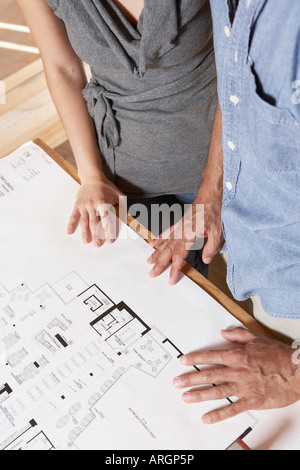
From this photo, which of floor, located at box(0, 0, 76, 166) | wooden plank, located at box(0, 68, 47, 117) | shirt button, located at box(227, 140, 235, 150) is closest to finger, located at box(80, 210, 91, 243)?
shirt button, located at box(227, 140, 235, 150)

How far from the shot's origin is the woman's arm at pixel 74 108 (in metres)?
0.86

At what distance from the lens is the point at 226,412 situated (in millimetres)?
614

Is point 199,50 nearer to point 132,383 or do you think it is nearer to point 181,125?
point 181,125

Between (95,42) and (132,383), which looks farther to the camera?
(95,42)

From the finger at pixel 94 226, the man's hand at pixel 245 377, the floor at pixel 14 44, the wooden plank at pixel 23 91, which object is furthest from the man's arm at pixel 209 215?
the wooden plank at pixel 23 91

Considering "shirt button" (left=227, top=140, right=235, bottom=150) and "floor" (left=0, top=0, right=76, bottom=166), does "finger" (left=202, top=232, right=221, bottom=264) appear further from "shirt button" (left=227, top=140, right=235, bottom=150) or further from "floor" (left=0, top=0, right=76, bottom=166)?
"floor" (left=0, top=0, right=76, bottom=166)

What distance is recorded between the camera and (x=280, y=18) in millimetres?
483

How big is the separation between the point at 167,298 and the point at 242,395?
20cm

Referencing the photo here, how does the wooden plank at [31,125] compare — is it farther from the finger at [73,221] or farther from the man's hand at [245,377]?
the man's hand at [245,377]

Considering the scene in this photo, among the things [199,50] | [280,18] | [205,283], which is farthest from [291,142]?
[199,50]

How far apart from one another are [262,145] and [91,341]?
1.34 feet

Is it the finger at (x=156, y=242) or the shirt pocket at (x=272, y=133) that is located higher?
the shirt pocket at (x=272, y=133)

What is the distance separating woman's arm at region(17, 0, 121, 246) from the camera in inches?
33.8

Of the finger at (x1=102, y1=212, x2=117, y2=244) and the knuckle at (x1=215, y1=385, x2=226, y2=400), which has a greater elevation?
the finger at (x1=102, y1=212, x2=117, y2=244)
